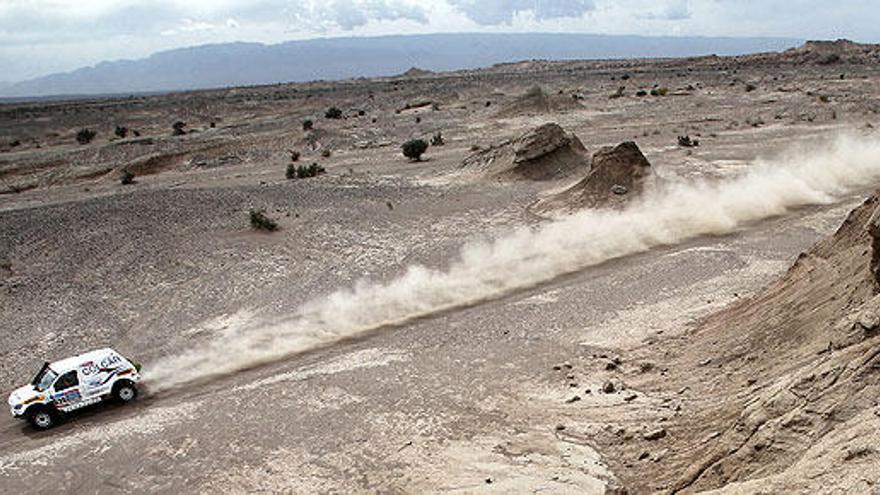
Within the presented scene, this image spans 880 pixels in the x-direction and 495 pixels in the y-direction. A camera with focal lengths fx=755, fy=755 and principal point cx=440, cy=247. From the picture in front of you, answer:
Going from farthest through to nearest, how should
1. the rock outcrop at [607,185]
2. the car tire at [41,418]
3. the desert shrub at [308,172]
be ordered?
the desert shrub at [308,172], the rock outcrop at [607,185], the car tire at [41,418]

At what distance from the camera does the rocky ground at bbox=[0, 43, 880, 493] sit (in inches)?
496

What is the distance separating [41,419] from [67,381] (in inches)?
36.8

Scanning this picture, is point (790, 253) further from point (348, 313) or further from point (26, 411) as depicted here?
point (26, 411)

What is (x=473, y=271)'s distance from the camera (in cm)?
2498

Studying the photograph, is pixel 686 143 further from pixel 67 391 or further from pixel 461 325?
pixel 67 391

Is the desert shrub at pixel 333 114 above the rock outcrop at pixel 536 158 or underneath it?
above

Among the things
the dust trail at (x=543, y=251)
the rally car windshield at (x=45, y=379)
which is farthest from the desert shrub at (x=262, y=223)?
the rally car windshield at (x=45, y=379)

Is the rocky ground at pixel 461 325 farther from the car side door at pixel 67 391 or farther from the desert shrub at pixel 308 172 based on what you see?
the desert shrub at pixel 308 172

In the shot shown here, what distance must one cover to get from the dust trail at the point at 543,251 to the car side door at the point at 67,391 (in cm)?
187

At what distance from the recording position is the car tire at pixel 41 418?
16.5m

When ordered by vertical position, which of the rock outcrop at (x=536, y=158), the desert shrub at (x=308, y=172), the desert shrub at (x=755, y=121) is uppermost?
the desert shrub at (x=755, y=121)

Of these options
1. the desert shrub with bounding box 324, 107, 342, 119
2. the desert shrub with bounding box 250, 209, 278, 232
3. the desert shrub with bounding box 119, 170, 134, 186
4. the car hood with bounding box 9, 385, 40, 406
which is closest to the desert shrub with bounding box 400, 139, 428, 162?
the desert shrub with bounding box 250, 209, 278, 232

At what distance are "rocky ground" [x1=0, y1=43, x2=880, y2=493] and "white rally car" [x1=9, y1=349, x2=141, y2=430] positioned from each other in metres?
0.45

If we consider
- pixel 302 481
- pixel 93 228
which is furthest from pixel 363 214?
pixel 302 481
